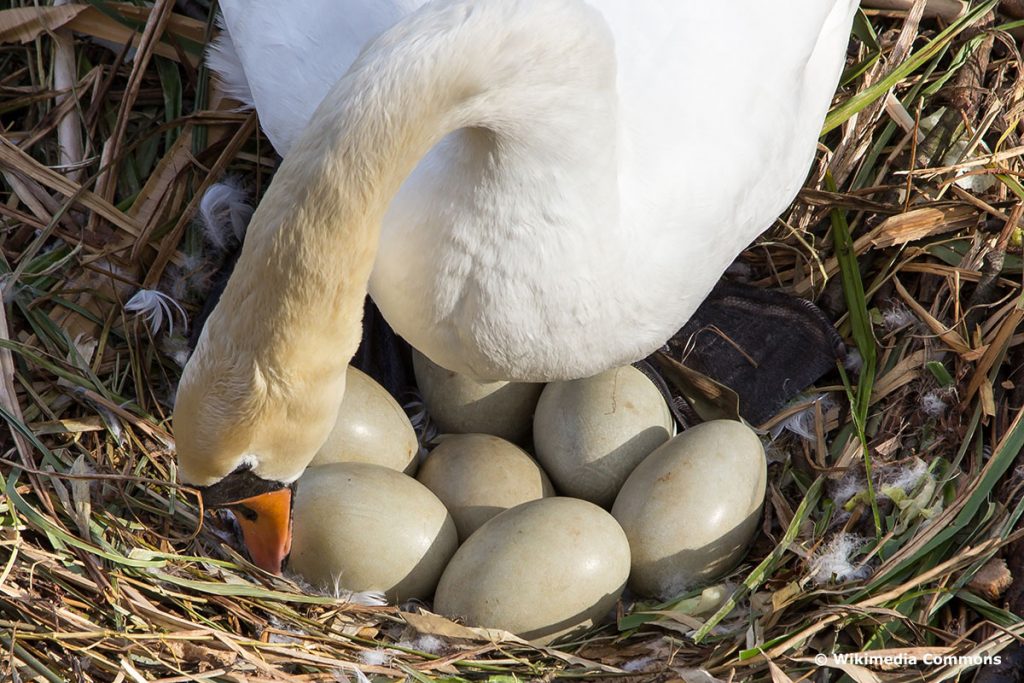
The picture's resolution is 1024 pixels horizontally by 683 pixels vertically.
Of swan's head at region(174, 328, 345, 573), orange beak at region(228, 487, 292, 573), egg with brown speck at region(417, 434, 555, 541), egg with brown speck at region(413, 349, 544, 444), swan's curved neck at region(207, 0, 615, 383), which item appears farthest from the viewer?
egg with brown speck at region(413, 349, 544, 444)

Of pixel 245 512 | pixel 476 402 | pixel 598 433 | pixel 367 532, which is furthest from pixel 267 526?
pixel 598 433

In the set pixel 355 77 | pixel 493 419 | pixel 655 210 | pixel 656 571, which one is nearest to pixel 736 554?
pixel 656 571

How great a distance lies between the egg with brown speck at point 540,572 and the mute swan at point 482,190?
35 cm

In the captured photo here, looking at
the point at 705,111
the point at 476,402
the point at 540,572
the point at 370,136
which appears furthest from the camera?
the point at 476,402

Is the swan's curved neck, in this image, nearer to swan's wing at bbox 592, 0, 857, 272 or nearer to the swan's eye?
swan's wing at bbox 592, 0, 857, 272

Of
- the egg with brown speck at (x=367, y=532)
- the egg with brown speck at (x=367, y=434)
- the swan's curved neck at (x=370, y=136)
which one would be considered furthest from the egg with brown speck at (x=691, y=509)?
the swan's curved neck at (x=370, y=136)

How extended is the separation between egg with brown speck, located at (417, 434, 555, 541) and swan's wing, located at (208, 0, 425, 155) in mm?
837

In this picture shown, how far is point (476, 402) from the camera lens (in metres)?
2.82

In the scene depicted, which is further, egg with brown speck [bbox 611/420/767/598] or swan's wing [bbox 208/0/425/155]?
egg with brown speck [bbox 611/420/767/598]

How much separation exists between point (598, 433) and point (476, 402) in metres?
0.36

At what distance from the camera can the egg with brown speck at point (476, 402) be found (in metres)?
2.82

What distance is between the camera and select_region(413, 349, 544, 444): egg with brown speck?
282 cm

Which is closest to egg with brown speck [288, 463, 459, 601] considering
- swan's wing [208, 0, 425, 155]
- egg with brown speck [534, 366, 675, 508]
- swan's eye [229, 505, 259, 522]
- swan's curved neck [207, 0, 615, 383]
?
swan's eye [229, 505, 259, 522]

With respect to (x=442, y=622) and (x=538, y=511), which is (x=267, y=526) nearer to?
(x=442, y=622)
